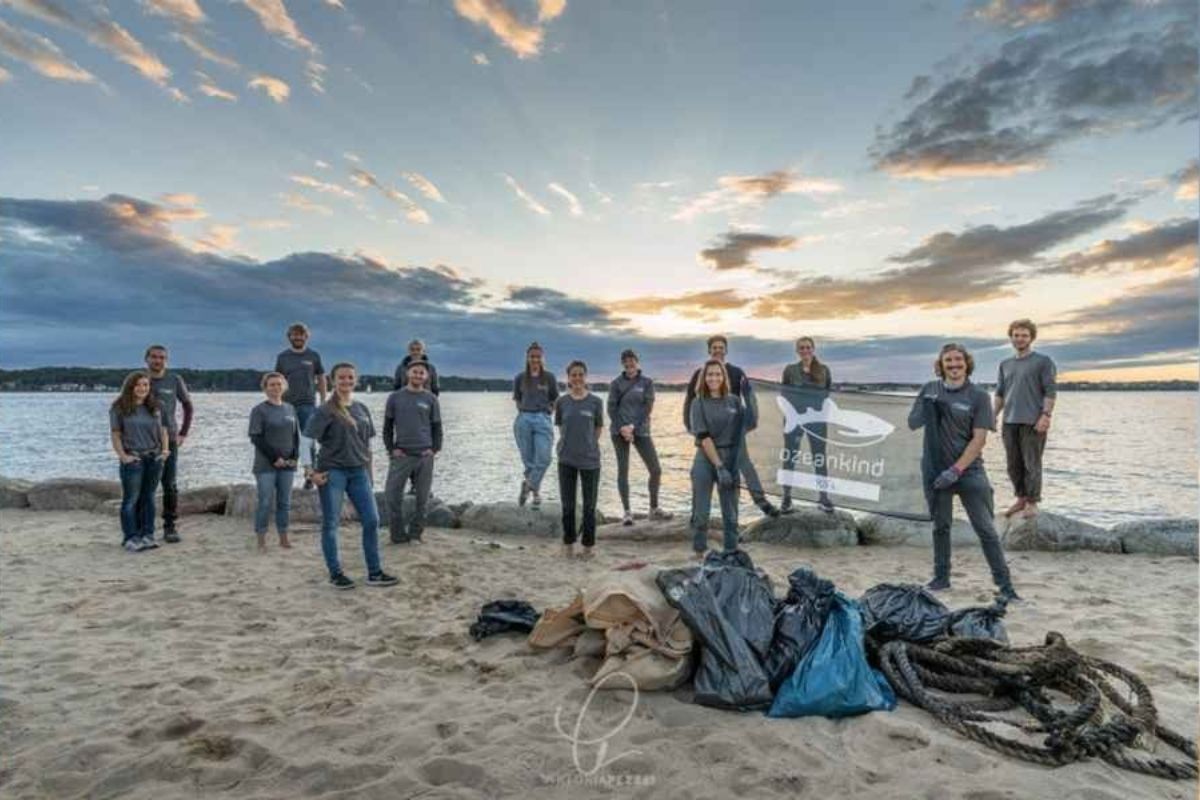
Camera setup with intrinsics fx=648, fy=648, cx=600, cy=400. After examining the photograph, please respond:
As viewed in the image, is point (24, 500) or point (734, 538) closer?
point (734, 538)

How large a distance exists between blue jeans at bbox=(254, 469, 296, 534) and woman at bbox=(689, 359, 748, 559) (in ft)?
16.2

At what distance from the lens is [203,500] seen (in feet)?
32.9

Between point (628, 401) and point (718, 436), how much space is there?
6.75 ft

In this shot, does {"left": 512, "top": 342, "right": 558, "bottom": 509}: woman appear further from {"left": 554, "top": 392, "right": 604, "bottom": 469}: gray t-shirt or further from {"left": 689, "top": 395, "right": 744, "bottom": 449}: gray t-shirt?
{"left": 689, "top": 395, "right": 744, "bottom": 449}: gray t-shirt

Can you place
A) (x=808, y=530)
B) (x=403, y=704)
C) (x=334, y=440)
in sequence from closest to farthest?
(x=403, y=704) < (x=334, y=440) < (x=808, y=530)

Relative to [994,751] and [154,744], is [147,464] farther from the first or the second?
[994,751]

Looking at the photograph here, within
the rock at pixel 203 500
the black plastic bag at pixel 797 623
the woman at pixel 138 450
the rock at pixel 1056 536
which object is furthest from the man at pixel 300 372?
the rock at pixel 1056 536

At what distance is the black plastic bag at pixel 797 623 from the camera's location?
3803 millimetres

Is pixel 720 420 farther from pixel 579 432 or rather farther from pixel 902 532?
pixel 902 532

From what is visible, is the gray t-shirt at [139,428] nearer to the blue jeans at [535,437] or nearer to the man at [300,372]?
the man at [300,372]

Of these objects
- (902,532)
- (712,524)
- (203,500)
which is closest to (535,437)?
(712,524)

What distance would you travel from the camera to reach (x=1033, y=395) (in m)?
7.61

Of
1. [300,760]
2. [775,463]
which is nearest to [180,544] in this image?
[300,760]

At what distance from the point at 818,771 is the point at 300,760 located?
2.48 meters
